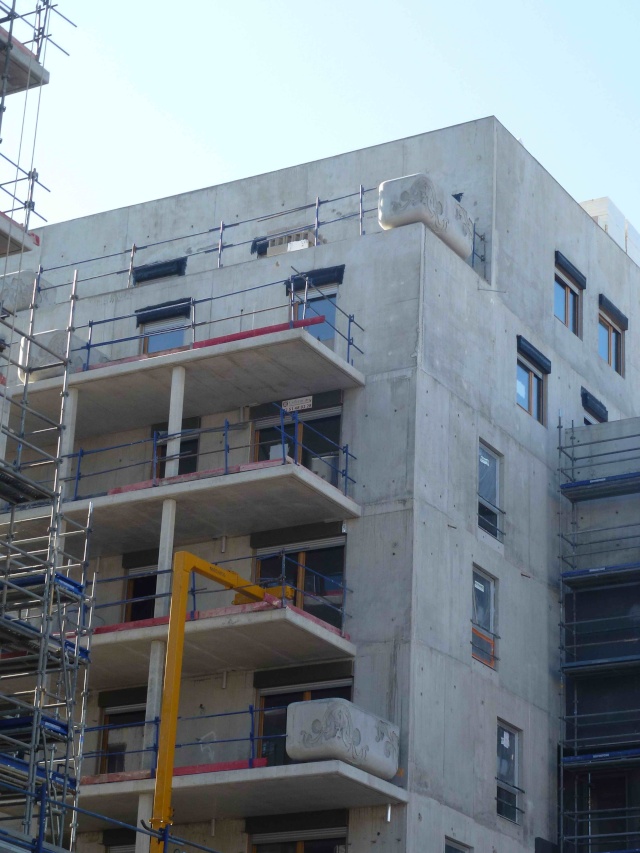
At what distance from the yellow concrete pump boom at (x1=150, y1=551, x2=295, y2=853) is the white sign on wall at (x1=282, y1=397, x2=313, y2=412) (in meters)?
4.26

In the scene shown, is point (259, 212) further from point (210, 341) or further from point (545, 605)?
point (545, 605)

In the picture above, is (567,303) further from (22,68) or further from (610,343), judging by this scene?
(22,68)

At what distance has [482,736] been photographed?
30.1 meters

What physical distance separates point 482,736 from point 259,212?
558 inches

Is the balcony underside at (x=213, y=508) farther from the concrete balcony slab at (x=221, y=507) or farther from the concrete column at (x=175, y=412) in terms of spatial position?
the concrete column at (x=175, y=412)

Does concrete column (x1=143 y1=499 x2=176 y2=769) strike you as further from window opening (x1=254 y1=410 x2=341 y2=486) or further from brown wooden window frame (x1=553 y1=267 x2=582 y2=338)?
brown wooden window frame (x1=553 y1=267 x2=582 y2=338)

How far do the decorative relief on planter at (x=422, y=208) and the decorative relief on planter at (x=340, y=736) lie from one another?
10.2 m

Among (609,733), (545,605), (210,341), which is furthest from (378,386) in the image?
(609,733)

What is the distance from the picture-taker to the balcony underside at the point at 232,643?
28.2m

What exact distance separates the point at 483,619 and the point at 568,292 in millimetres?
10118

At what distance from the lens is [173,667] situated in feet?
83.9

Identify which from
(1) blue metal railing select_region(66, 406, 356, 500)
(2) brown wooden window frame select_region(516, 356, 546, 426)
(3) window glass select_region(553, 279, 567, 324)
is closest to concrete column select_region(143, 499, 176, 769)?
(1) blue metal railing select_region(66, 406, 356, 500)

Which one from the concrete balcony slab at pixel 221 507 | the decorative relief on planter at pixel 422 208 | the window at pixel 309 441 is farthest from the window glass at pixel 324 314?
the concrete balcony slab at pixel 221 507

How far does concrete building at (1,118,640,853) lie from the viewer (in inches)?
1126
